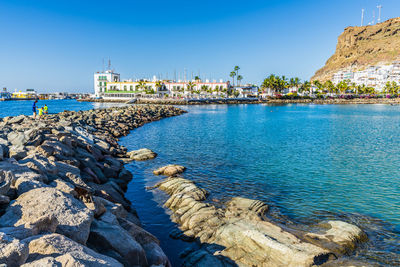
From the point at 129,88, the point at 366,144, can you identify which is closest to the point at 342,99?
the point at 129,88

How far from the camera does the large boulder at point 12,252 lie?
13.3 feet

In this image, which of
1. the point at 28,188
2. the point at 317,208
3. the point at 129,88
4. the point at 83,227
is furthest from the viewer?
the point at 129,88

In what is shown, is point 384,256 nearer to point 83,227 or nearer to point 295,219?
point 295,219

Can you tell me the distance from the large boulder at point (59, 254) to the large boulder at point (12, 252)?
161 millimetres

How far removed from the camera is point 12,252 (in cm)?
412

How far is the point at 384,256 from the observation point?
891cm

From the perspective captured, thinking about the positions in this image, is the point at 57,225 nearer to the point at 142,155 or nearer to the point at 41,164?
the point at 41,164

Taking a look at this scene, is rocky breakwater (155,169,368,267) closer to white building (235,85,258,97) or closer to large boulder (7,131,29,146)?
large boulder (7,131,29,146)

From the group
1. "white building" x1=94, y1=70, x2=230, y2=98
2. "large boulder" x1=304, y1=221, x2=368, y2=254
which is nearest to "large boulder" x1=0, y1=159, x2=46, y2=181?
"large boulder" x1=304, y1=221, x2=368, y2=254

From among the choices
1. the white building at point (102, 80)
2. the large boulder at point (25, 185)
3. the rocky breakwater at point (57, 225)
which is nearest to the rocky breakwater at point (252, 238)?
the rocky breakwater at point (57, 225)

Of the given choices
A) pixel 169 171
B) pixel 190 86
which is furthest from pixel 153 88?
pixel 169 171

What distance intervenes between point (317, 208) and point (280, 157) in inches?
428

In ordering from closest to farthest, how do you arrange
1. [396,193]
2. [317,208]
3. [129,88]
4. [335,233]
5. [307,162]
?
[335,233] < [317,208] < [396,193] < [307,162] < [129,88]

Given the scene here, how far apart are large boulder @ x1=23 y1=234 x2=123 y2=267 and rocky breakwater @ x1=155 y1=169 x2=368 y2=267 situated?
4.27m
